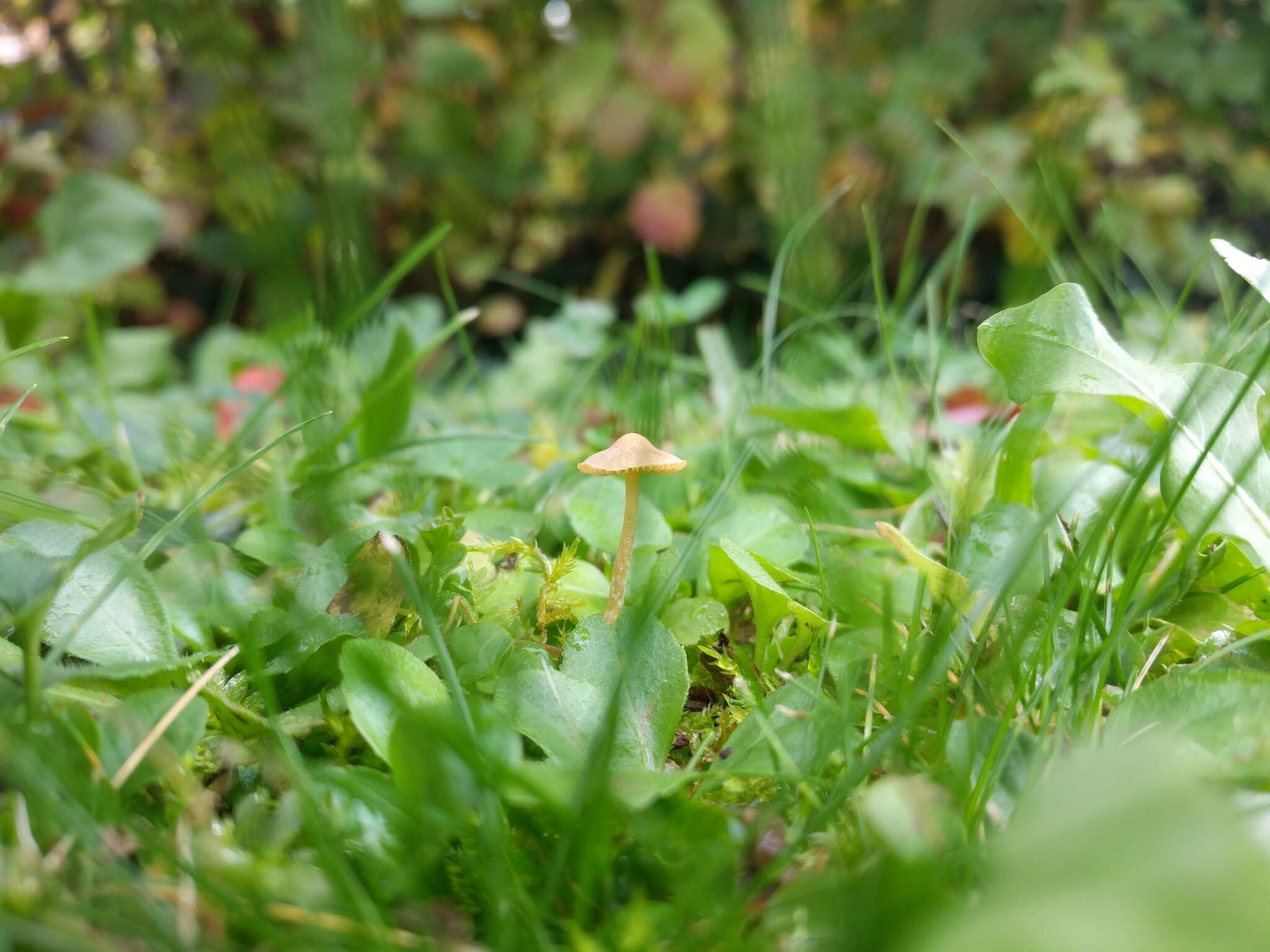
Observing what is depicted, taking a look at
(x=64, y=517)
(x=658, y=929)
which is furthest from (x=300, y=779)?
(x=64, y=517)

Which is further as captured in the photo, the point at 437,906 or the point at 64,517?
the point at 64,517

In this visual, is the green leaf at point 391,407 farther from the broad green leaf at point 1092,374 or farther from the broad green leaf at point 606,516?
the broad green leaf at point 1092,374

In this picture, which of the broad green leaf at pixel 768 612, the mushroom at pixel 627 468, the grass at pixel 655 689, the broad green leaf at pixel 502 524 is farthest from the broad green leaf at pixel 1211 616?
the broad green leaf at pixel 502 524

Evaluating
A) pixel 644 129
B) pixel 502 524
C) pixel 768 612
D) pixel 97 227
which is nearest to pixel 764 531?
pixel 768 612

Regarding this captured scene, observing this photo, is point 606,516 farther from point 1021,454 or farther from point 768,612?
point 1021,454

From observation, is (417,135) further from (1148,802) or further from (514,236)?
(1148,802)
